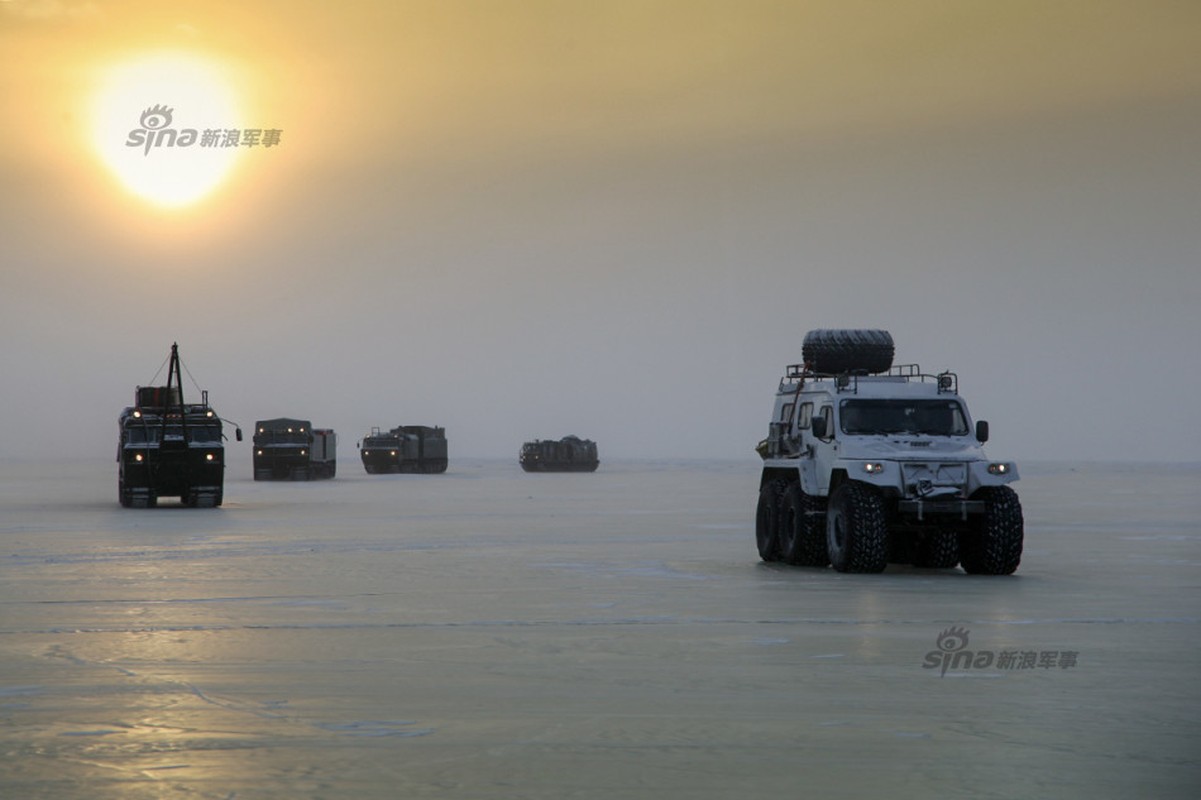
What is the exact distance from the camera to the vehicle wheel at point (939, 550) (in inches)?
934

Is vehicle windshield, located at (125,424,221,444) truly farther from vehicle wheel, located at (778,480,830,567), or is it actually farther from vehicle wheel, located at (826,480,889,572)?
vehicle wheel, located at (826,480,889,572)

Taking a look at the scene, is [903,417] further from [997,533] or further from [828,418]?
[997,533]

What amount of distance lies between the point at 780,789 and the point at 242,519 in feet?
108

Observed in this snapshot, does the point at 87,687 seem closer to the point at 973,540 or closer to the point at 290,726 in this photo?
the point at 290,726

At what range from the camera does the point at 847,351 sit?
81.1 ft

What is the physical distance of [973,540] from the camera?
2248 centimetres

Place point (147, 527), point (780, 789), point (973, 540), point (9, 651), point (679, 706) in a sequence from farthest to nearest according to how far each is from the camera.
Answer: point (147, 527) < point (973, 540) < point (9, 651) < point (679, 706) < point (780, 789)

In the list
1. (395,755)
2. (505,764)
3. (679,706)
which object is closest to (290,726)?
(395,755)

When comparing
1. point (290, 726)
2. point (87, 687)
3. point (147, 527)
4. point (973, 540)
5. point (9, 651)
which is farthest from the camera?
point (147, 527)

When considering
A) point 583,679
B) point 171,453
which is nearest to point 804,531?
point 583,679

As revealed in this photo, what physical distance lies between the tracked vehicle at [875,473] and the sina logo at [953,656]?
23.8 ft

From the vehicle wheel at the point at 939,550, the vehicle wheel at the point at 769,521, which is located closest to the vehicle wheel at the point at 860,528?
the vehicle wheel at the point at 939,550

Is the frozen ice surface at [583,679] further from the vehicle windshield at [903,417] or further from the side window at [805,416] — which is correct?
the side window at [805,416]

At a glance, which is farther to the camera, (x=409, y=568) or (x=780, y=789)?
(x=409, y=568)
